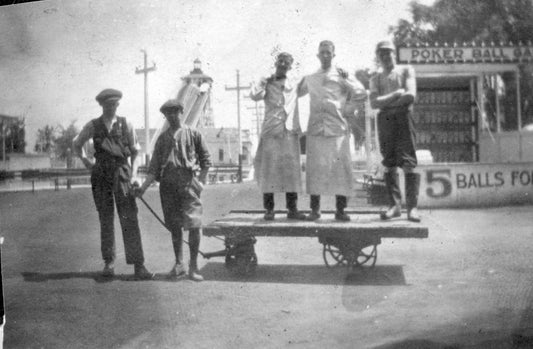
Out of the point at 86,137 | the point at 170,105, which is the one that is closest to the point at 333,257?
the point at 170,105

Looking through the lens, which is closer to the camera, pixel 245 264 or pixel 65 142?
pixel 245 264

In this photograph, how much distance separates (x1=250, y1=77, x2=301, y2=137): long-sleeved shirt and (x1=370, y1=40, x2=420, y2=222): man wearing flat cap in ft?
1.82

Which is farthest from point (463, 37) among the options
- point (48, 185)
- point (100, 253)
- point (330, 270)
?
point (48, 185)

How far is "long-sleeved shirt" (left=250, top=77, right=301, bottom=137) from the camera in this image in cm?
351

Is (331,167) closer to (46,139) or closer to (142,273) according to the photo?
(142,273)

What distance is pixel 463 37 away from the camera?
3348mm

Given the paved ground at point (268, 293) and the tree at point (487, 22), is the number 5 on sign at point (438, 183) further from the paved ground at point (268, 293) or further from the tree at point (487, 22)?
the tree at point (487, 22)

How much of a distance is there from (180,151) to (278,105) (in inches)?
30.3

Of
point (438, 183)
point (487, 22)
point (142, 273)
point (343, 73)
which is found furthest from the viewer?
point (438, 183)

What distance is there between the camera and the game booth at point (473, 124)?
315 cm

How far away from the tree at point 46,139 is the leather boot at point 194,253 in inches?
48.2

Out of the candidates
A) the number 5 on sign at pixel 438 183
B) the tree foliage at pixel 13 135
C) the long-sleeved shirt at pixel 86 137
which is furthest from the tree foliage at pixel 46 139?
the number 5 on sign at pixel 438 183

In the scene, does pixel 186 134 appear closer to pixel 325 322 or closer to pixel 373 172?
pixel 325 322

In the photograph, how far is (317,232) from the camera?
130 inches
